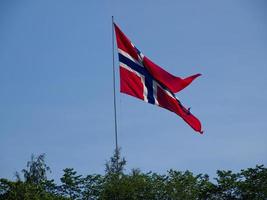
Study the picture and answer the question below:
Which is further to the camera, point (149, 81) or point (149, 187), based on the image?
point (149, 187)

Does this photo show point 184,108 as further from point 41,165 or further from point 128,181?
point 41,165

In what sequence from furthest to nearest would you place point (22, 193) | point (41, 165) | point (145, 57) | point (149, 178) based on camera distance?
point (41, 165) < point (149, 178) < point (22, 193) < point (145, 57)

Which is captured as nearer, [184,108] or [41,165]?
[184,108]

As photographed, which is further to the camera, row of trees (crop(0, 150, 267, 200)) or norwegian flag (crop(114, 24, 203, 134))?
row of trees (crop(0, 150, 267, 200))

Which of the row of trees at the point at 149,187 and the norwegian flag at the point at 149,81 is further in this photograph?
the row of trees at the point at 149,187

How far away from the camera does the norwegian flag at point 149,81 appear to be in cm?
2314

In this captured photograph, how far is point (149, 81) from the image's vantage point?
24.1m

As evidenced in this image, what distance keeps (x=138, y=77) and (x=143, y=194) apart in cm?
1974

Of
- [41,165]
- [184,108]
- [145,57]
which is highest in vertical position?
[41,165]

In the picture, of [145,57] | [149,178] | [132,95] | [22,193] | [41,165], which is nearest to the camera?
[132,95]

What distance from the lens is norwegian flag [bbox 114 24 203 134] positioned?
23141mm

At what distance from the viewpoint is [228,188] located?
41.4m

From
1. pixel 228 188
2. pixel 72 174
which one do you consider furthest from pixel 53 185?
pixel 228 188

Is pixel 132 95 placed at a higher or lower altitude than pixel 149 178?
lower
